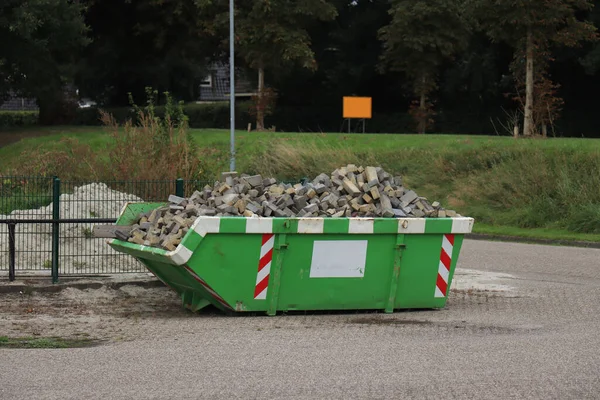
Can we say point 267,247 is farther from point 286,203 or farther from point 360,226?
point 360,226

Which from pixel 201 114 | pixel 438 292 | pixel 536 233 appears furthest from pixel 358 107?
pixel 438 292

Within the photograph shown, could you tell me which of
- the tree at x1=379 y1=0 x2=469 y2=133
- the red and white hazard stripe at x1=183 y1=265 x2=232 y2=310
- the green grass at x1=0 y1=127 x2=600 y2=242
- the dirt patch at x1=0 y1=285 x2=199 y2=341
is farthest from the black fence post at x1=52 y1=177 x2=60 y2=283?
the tree at x1=379 y1=0 x2=469 y2=133

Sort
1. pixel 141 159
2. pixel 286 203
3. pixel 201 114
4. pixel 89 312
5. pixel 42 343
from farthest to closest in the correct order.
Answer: pixel 201 114 < pixel 141 159 < pixel 89 312 < pixel 286 203 < pixel 42 343

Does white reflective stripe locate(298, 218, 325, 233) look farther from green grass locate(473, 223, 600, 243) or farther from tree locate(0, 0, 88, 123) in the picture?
tree locate(0, 0, 88, 123)

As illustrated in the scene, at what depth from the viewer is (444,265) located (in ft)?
37.5

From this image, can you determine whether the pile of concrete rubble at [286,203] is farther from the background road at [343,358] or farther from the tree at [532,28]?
the tree at [532,28]

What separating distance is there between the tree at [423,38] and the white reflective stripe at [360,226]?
33.8m

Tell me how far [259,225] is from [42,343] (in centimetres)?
247

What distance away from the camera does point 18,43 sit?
130 ft

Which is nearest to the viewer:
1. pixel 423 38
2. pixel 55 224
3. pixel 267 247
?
pixel 267 247

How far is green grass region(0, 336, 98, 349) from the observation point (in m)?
9.18

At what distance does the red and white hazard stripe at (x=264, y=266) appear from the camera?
1068 centimetres

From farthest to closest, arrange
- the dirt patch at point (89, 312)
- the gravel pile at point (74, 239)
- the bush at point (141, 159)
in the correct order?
1. the bush at point (141, 159)
2. the gravel pile at point (74, 239)
3. the dirt patch at point (89, 312)

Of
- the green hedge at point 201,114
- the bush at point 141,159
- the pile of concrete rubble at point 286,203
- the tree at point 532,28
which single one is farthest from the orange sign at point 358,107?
the pile of concrete rubble at point 286,203
